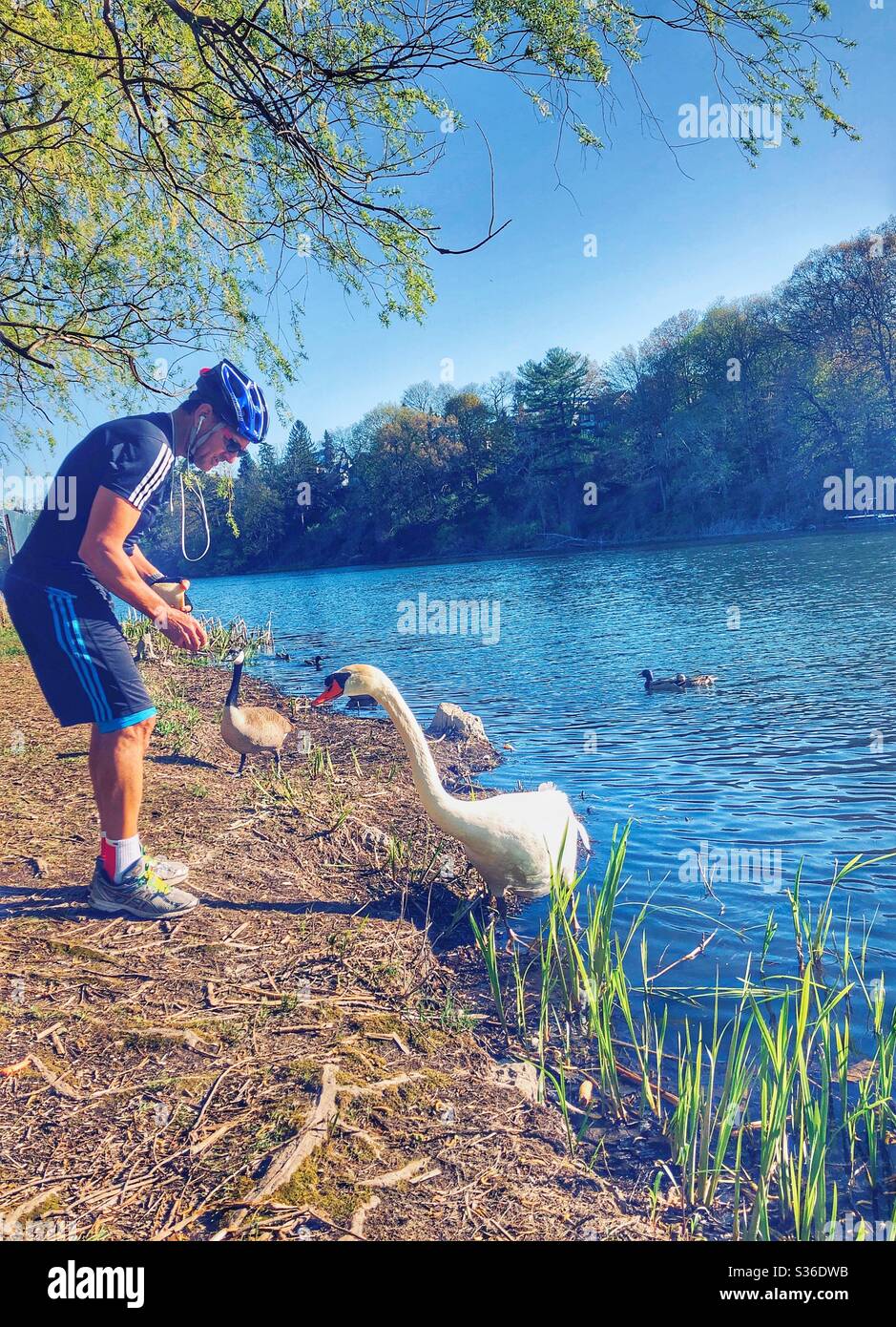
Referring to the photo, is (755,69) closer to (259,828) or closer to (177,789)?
(259,828)

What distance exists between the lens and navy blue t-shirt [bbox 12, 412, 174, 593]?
143 inches

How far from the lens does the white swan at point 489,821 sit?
15.8ft

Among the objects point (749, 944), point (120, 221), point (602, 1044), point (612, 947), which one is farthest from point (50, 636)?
point (120, 221)

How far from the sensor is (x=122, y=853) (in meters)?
3.99

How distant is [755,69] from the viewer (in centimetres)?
473

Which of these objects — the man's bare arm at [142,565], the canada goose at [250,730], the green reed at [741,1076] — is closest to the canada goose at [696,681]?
the canada goose at [250,730]

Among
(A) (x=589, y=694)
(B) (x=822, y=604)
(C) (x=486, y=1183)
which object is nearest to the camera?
(C) (x=486, y=1183)

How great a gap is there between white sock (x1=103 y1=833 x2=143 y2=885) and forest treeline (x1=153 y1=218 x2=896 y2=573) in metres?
39.6

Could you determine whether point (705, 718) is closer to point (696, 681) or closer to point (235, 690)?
point (696, 681)

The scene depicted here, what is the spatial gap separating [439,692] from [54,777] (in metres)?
9.65

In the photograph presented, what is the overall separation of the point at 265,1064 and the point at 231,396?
125 inches

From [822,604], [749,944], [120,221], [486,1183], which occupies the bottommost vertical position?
[749,944]

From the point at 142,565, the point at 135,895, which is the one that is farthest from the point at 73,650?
the point at 135,895

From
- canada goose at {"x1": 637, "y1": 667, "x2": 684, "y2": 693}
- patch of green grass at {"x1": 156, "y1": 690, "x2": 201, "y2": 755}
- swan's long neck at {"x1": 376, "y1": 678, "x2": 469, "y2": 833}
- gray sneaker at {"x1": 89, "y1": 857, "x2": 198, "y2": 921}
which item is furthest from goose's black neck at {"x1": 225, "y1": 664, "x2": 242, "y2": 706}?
canada goose at {"x1": 637, "y1": 667, "x2": 684, "y2": 693}
